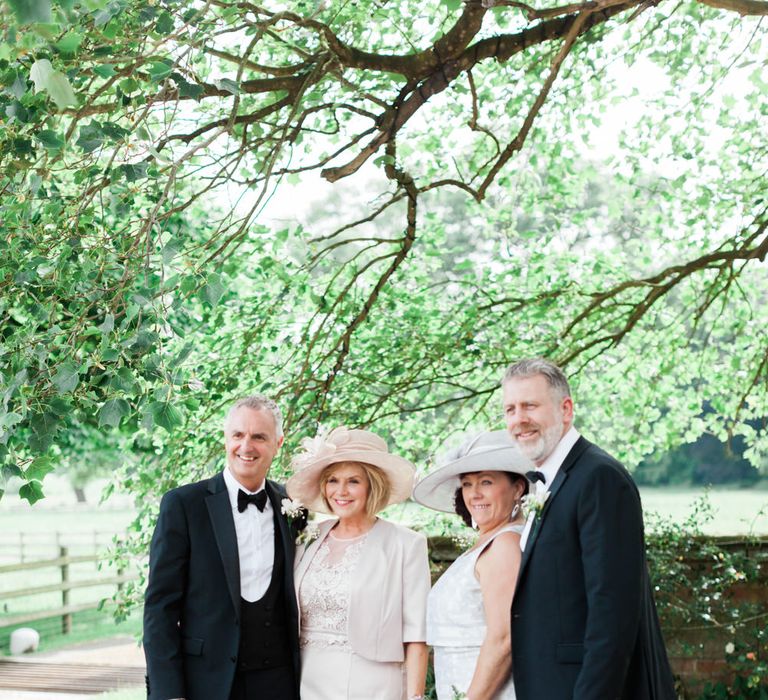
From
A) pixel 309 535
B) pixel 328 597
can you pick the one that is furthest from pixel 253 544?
pixel 328 597

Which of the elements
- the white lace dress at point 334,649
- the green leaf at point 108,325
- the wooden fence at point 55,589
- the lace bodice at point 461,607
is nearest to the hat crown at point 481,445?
the lace bodice at point 461,607

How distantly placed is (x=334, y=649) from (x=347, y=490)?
21.3 inches

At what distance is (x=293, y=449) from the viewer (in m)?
5.80

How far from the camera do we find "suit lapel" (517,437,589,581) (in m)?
3.05

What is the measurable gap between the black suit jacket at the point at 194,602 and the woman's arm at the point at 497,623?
71 centimetres

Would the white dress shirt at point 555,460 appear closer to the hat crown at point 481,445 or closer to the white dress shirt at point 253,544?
the hat crown at point 481,445

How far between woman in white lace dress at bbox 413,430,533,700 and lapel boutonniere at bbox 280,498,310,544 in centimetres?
54

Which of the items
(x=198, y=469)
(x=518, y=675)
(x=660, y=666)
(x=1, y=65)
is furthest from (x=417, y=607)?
(x=198, y=469)

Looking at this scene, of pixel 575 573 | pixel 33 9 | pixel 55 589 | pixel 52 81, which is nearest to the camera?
pixel 33 9

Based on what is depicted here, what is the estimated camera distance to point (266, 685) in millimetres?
3629

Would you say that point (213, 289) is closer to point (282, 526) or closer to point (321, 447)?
point (321, 447)

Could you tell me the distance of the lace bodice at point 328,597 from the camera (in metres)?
3.65

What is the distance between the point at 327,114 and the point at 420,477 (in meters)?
3.75

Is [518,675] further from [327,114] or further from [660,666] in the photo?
[327,114]
